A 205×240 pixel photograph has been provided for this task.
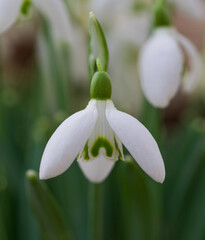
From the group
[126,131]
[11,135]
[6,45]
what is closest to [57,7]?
[126,131]

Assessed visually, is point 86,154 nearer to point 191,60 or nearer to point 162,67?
point 162,67

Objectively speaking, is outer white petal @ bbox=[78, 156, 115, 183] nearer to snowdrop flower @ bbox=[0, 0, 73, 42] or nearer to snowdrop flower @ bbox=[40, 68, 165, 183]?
snowdrop flower @ bbox=[40, 68, 165, 183]

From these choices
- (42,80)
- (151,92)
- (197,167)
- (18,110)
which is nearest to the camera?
(151,92)

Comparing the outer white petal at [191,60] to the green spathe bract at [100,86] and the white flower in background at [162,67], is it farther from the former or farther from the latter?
the green spathe bract at [100,86]

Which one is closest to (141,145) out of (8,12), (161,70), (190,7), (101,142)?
(101,142)

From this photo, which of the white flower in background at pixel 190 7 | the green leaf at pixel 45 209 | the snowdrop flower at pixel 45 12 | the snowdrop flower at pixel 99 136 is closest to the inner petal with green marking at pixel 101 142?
the snowdrop flower at pixel 99 136

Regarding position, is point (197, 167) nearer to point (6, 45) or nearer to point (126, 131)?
point (126, 131)

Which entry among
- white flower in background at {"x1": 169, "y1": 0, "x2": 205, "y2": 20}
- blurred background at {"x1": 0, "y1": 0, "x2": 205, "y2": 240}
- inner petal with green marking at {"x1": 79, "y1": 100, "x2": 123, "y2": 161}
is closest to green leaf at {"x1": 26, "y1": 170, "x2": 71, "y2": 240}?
blurred background at {"x1": 0, "y1": 0, "x2": 205, "y2": 240}
